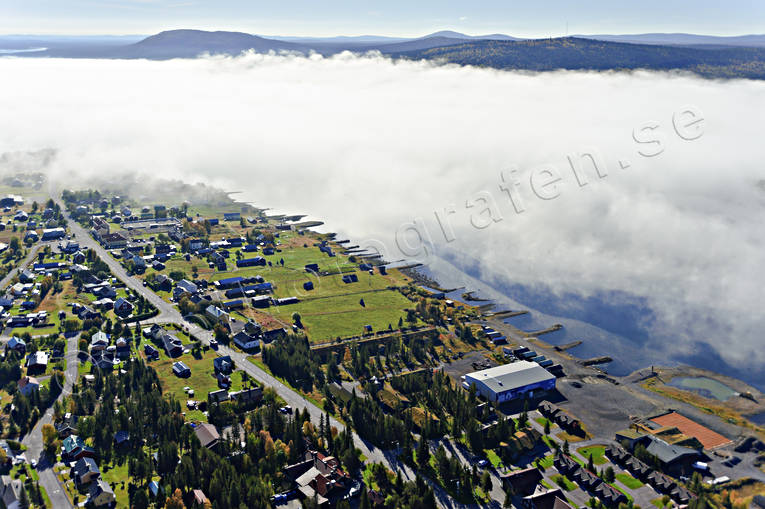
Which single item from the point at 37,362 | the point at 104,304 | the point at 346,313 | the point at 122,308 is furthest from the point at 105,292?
the point at 346,313

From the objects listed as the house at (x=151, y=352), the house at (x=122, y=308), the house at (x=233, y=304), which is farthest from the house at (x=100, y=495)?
the house at (x=233, y=304)

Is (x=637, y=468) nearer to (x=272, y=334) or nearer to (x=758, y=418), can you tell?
(x=758, y=418)

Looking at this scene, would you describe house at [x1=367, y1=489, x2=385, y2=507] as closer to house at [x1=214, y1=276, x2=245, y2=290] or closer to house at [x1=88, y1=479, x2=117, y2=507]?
house at [x1=88, y1=479, x2=117, y2=507]

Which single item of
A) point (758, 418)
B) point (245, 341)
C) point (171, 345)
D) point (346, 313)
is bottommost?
point (758, 418)

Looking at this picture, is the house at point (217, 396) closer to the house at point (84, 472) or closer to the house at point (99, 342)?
the house at point (84, 472)

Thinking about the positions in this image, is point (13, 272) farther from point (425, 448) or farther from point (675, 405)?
point (675, 405)
